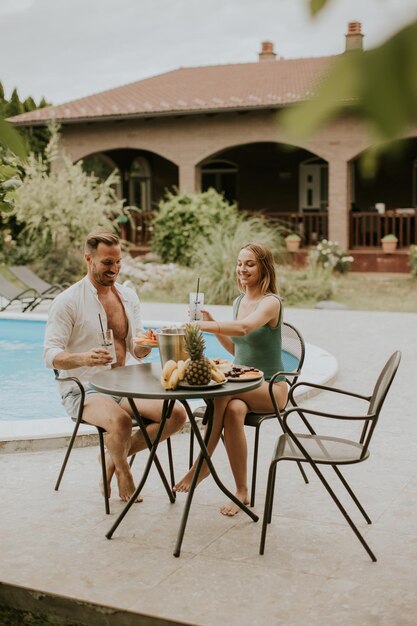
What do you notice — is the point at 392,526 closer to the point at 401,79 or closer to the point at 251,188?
the point at 401,79

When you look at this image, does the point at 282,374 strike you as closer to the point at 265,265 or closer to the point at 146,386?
the point at 265,265

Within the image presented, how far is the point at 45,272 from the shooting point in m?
17.5

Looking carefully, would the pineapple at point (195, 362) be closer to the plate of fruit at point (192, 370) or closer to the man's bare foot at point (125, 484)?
the plate of fruit at point (192, 370)

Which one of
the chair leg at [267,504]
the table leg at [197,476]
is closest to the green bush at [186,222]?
the table leg at [197,476]

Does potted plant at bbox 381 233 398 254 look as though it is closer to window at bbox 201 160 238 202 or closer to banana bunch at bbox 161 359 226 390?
window at bbox 201 160 238 202

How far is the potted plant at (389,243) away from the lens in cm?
1950

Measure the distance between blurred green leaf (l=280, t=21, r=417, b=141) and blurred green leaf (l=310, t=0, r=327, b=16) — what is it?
6cm

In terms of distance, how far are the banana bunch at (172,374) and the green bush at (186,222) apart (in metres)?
14.8

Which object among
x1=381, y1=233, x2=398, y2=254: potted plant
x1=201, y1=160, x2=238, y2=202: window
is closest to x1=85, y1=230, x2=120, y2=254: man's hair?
x1=381, y1=233, x2=398, y2=254: potted plant

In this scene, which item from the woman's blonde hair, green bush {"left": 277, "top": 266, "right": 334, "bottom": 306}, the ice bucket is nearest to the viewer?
the ice bucket

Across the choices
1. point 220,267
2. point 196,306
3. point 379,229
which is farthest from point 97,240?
point 379,229

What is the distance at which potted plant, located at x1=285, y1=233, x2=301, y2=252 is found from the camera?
20.1 metres

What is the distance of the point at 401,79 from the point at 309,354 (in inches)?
319

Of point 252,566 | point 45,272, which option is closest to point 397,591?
point 252,566
